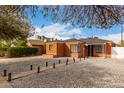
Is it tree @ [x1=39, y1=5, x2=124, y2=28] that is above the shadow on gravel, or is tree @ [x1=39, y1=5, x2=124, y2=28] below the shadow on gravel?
above

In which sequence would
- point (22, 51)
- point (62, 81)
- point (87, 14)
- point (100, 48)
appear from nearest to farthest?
point (87, 14), point (62, 81), point (22, 51), point (100, 48)

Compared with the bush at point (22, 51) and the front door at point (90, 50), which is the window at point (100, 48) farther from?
the bush at point (22, 51)

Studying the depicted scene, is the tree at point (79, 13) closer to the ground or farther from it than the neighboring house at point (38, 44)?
farther from it

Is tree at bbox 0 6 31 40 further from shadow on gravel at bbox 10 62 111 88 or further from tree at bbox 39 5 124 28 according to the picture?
shadow on gravel at bbox 10 62 111 88

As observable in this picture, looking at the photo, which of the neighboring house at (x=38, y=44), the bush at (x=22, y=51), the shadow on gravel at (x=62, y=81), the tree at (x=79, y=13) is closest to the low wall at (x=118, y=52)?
the bush at (x=22, y=51)

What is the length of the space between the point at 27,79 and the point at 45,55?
4.26 metres

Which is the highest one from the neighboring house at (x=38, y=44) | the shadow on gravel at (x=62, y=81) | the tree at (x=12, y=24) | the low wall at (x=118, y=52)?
the tree at (x=12, y=24)

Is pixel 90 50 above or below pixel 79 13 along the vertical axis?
below

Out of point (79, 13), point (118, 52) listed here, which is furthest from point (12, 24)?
point (118, 52)

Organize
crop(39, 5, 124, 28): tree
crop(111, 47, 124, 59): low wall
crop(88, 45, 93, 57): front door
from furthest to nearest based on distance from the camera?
crop(88, 45, 93, 57): front door, crop(111, 47, 124, 59): low wall, crop(39, 5, 124, 28): tree

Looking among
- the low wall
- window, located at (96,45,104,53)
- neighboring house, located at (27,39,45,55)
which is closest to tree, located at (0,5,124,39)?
neighboring house, located at (27,39,45,55)

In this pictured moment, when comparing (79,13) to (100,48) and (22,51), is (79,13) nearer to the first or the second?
(22,51)
